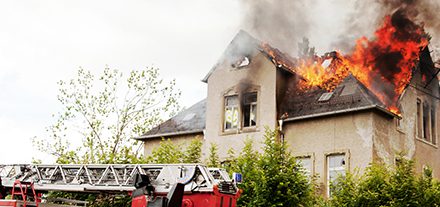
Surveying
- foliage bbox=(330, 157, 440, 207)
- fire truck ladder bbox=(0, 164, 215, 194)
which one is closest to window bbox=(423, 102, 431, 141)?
foliage bbox=(330, 157, 440, 207)

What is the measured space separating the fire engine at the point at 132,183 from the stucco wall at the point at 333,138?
14025mm

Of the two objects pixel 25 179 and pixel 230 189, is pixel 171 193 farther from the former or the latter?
pixel 25 179

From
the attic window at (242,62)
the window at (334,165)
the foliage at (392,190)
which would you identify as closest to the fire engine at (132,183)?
the foliage at (392,190)

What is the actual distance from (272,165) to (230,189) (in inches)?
336

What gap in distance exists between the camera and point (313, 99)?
30.3 m

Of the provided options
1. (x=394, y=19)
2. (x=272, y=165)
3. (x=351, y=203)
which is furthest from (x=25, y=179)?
(x=394, y=19)

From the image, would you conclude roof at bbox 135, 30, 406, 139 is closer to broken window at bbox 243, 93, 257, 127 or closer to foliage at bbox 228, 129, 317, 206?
broken window at bbox 243, 93, 257, 127

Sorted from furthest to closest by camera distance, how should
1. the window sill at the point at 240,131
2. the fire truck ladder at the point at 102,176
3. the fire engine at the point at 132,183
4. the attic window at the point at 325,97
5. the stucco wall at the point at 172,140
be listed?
the stucco wall at the point at 172,140, the window sill at the point at 240,131, the attic window at the point at 325,97, the fire truck ladder at the point at 102,176, the fire engine at the point at 132,183

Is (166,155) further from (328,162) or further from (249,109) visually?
(328,162)

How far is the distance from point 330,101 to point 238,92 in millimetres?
4514

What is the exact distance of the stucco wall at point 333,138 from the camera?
1099 inches

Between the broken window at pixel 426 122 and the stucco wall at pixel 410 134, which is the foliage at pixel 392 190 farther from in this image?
the broken window at pixel 426 122

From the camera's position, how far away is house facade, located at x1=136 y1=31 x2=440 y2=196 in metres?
28.3

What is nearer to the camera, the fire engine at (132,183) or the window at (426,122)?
the fire engine at (132,183)
